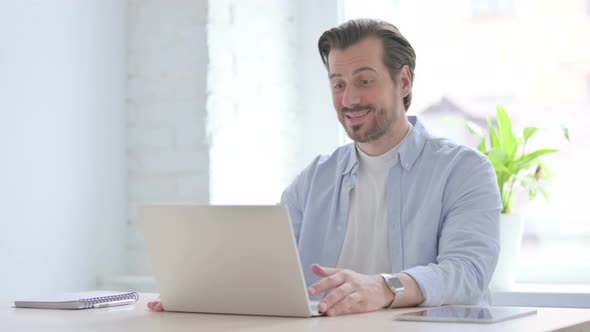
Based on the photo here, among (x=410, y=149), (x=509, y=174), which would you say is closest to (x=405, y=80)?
(x=410, y=149)

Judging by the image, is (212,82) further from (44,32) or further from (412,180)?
(412,180)

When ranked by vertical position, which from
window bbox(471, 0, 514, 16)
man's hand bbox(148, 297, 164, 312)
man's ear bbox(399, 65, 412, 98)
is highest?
window bbox(471, 0, 514, 16)

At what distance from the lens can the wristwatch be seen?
5.49ft

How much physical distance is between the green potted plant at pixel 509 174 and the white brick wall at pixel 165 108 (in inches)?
33.7

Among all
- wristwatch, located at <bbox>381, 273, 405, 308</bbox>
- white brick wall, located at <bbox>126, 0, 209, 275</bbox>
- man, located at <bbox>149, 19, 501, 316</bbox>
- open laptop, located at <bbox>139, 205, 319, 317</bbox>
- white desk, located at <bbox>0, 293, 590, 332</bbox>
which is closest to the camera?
white desk, located at <bbox>0, 293, 590, 332</bbox>

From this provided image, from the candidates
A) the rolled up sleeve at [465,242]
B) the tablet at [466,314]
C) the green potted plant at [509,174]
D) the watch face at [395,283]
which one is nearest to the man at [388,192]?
the rolled up sleeve at [465,242]

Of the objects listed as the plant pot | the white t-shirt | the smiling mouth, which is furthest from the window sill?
the smiling mouth

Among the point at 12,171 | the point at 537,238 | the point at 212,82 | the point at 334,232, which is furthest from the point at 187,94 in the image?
the point at 537,238

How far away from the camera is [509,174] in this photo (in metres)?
2.72

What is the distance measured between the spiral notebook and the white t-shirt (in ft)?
1.88

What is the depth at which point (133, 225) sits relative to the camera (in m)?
3.08

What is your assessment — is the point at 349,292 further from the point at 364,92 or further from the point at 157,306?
the point at 364,92

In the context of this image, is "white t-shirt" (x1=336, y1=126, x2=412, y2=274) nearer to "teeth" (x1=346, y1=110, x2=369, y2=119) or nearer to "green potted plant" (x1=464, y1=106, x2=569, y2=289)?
"teeth" (x1=346, y1=110, x2=369, y2=119)

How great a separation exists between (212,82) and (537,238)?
1151 millimetres
